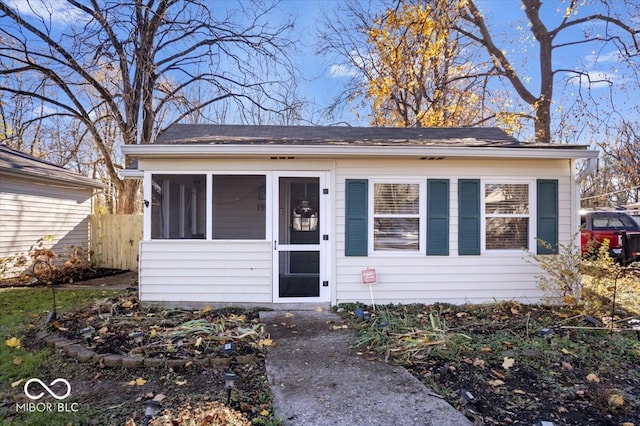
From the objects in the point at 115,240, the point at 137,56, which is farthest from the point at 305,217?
the point at 137,56

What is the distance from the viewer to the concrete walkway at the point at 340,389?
2643mm

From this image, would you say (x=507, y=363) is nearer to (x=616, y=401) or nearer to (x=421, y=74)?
(x=616, y=401)

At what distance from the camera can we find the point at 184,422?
2.41 meters

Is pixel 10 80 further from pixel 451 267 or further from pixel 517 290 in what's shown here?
pixel 517 290

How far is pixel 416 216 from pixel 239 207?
2.83 metres

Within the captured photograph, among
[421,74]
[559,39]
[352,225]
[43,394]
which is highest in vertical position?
[559,39]

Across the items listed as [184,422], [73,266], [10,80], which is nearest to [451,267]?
[184,422]

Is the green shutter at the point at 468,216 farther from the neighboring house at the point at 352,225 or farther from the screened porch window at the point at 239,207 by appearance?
the screened porch window at the point at 239,207

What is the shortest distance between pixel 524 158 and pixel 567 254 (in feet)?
5.27

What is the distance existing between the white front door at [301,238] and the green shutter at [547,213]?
131 inches

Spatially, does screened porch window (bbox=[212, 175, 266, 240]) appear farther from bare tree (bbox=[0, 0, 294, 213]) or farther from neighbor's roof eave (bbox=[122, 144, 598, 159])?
bare tree (bbox=[0, 0, 294, 213])

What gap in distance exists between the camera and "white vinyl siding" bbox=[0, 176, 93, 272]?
832 centimetres

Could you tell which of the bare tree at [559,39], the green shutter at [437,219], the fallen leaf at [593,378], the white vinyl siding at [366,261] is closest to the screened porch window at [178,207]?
the white vinyl siding at [366,261]

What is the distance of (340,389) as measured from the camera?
308 cm
